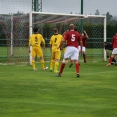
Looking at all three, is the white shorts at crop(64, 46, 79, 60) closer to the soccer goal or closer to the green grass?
the green grass

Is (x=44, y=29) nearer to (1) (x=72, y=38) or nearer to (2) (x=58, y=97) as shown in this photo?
(1) (x=72, y=38)

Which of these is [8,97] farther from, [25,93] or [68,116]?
→ [68,116]

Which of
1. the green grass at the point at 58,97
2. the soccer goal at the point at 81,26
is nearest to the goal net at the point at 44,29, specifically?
the soccer goal at the point at 81,26

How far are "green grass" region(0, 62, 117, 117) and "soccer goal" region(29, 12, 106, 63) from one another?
13.6 metres

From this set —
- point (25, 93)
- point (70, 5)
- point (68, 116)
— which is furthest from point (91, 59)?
point (68, 116)

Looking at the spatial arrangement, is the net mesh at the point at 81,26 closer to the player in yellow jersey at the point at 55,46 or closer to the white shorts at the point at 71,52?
the player in yellow jersey at the point at 55,46

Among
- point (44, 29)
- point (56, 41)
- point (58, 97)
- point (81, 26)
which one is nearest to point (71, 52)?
point (56, 41)

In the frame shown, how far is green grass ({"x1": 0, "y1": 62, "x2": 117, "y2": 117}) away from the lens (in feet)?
34.7

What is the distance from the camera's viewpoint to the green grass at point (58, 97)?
34.7ft

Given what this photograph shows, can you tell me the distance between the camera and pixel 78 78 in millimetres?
18281

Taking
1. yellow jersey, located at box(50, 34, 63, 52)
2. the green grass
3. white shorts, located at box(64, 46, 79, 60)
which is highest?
yellow jersey, located at box(50, 34, 63, 52)

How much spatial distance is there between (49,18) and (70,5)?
4.78 metres

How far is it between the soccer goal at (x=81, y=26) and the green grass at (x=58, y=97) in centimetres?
1356

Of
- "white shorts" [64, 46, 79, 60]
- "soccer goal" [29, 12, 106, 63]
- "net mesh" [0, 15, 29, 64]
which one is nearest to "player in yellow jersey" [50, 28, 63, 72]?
"white shorts" [64, 46, 79, 60]
